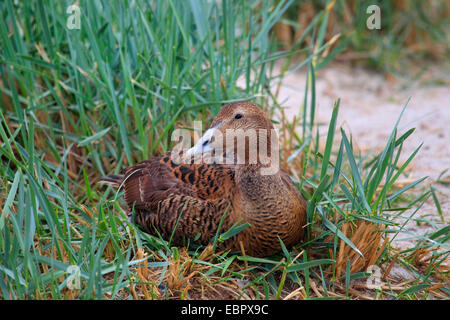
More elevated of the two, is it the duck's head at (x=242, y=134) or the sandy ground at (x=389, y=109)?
the duck's head at (x=242, y=134)

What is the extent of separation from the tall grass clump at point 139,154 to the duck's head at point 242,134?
0.79ft

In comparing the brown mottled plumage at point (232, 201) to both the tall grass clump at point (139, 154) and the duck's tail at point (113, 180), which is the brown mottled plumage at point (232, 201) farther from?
the duck's tail at point (113, 180)

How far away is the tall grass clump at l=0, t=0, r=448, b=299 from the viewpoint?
226cm

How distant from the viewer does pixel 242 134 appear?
2.40 meters

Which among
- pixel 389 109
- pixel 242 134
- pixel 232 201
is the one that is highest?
pixel 242 134

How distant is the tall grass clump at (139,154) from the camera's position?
89.1 inches

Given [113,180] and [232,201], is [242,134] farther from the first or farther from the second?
[113,180]

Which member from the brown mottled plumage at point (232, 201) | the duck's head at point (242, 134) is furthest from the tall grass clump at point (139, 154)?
the duck's head at point (242, 134)

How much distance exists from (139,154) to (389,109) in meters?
2.20

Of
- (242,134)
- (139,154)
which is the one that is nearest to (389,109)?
(139,154)

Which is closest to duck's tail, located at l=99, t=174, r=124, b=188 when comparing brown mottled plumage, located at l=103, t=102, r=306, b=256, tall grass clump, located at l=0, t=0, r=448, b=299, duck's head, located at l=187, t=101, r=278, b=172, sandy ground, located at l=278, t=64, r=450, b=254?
tall grass clump, located at l=0, t=0, r=448, b=299

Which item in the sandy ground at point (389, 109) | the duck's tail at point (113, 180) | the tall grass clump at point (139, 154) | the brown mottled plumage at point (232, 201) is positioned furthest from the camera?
the sandy ground at point (389, 109)

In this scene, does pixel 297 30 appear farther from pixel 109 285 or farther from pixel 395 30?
pixel 109 285
